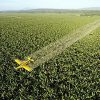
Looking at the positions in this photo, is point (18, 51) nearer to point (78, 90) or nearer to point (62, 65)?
point (62, 65)

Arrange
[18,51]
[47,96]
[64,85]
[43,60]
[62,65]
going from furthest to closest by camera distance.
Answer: [18,51] < [43,60] < [62,65] < [64,85] < [47,96]

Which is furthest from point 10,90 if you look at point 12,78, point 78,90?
point 78,90

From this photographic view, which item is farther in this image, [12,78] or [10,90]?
[12,78]

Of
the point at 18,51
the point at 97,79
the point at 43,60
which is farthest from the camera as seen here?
the point at 18,51

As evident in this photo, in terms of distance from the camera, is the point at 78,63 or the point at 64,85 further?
the point at 78,63

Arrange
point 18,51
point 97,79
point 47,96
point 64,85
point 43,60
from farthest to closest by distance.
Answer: point 18,51 → point 43,60 → point 97,79 → point 64,85 → point 47,96

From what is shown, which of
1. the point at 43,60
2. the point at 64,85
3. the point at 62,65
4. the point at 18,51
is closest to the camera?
the point at 64,85

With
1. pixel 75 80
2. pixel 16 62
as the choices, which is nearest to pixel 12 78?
pixel 16 62

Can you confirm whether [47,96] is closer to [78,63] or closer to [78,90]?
[78,90]
